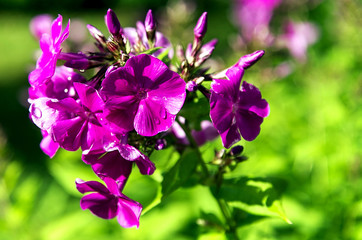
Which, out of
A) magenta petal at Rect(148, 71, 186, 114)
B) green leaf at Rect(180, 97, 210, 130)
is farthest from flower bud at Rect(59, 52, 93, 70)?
green leaf at Rect(180, 97, 210, 130)

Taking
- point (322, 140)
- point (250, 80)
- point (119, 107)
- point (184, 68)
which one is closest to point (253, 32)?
point (250, 80)

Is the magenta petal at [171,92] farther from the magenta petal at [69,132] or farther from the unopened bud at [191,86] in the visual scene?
the magenta petal at [69,132]

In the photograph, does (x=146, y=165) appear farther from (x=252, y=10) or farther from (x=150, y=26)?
(x=252, y=10)

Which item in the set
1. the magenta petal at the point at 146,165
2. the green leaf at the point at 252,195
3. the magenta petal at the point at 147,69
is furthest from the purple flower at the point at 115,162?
the green leaf at the point at 252,195

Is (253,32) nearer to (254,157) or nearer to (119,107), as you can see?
(254,157)

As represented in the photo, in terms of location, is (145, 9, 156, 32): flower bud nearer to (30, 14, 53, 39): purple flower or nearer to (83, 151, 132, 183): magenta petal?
(83, 151, 132, 183): magenta petal

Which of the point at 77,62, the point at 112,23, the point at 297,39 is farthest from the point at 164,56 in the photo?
the point at 297,39
